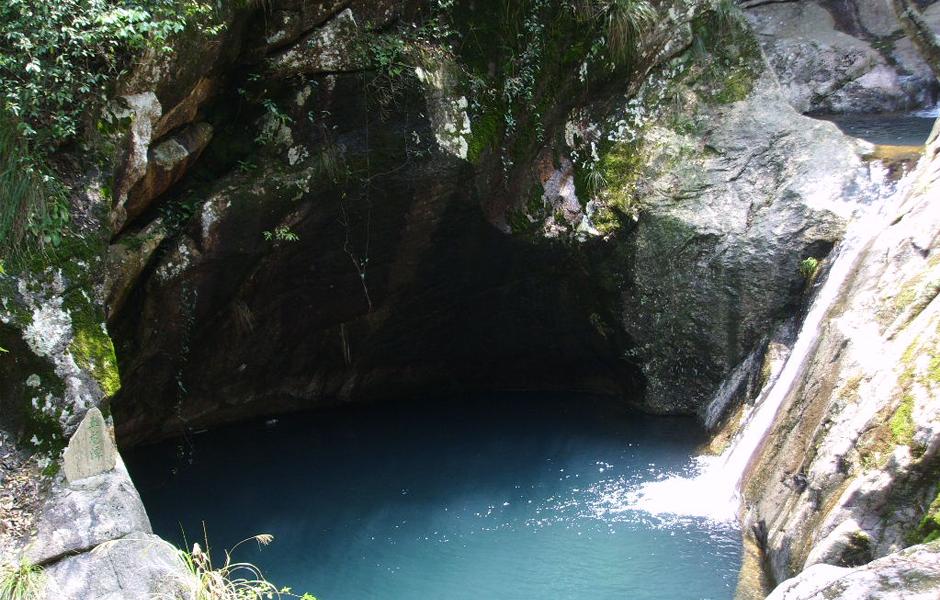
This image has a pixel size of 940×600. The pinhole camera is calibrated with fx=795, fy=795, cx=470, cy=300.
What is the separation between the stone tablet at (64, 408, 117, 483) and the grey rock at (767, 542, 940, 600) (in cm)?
357

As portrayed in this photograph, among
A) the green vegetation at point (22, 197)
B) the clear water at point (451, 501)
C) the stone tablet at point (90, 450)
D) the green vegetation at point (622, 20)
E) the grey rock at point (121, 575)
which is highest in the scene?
the green vegetation at point (622, 20)

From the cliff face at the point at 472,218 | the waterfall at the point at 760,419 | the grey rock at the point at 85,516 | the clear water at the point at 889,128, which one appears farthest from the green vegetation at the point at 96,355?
the clear water at the point at 889,128

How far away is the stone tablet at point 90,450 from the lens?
4.30 meters

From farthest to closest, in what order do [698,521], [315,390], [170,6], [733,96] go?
[315,390] → [733,96] → [698,521] → [170,6]

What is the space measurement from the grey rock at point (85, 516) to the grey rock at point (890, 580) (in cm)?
332

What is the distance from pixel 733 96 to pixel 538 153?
6.32 feet

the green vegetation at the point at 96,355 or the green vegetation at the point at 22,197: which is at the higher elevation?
the green vegetation at the point at 22,197

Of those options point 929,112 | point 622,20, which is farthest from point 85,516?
point 929,112

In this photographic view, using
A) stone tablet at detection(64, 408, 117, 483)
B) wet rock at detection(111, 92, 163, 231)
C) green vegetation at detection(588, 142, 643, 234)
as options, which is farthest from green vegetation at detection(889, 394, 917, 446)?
wet rock at detection(111, 92, 163, 231)

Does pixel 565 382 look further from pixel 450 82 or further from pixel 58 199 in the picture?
pixel 58 199

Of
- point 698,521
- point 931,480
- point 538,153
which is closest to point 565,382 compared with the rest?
point 538,153

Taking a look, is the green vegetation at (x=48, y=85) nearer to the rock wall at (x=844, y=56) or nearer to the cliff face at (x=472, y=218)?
the cliff face at (x=472, y=218)

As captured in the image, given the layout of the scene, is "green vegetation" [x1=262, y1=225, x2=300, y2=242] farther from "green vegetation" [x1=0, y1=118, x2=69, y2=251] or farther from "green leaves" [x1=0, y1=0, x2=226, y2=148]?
"green vegetation" [x1=0, y1=118, x2=69, y2=251]

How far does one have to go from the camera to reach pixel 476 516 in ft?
20.3
